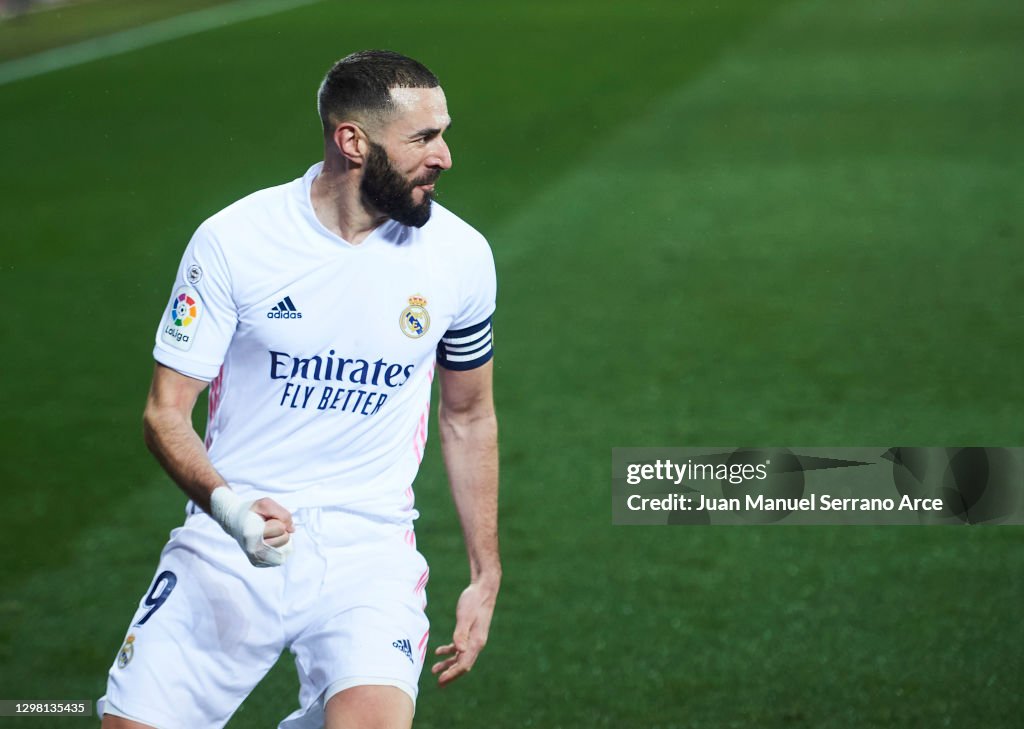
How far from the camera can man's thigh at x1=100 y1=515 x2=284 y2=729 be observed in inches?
157

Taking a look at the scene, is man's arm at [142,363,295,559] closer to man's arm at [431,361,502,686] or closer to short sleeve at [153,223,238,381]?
short sleeve at [153,223,238,381]

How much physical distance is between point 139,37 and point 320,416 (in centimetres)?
1878

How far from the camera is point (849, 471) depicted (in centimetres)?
800

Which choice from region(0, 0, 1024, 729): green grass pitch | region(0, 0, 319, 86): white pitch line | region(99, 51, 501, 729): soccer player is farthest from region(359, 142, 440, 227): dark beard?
region(0, 0, 319, 86): white pitch line

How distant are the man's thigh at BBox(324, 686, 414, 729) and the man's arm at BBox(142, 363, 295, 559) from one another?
0.48 meters

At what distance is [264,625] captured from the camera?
163 inches

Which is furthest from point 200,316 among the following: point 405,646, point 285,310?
point 405,646

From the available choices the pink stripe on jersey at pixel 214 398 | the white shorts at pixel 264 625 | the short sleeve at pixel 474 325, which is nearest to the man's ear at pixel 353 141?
the short sleeve at pixel 474 325

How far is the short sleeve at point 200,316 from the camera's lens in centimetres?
409

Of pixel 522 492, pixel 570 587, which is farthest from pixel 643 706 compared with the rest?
pixel 522 492

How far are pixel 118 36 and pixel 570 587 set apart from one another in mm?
17102

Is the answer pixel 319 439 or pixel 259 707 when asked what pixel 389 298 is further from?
pixel 259 707

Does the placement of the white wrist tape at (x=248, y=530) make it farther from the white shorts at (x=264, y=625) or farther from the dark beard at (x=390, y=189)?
the dark beard at (x=390, y=189)

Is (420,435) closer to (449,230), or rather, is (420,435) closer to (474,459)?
(474,459)
